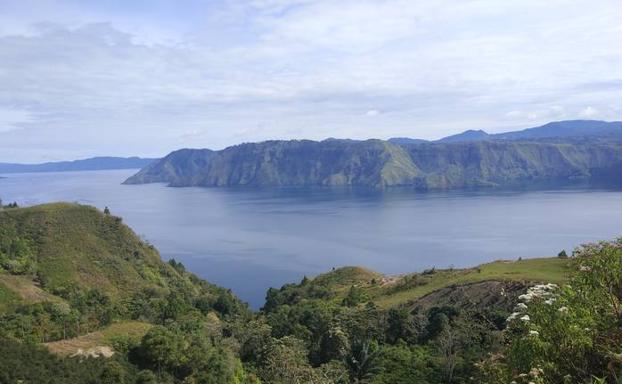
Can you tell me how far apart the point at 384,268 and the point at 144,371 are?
86.6m

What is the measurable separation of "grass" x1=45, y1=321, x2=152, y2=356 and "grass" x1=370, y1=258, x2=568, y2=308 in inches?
1034

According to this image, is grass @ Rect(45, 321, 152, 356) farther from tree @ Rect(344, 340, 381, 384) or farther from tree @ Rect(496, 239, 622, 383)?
tree @ Rect(496, 239, 622, 383)

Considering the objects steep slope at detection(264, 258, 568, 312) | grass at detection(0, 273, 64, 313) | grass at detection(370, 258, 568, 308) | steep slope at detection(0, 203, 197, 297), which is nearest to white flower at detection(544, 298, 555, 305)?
steep slope at detection(264, 258, 568, 312)

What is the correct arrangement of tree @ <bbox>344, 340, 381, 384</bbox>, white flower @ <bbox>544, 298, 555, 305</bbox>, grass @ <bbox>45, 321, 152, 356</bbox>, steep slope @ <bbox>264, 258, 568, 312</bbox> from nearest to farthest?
white flower @ <bbox>544, 298, 555, 305</bbox>
tree @ <bbox>344, 340, 381, 384</bbox>
grass @ <bbox>45, 321, 152, 356</bbox>
steep slope @ <bbox>264, 258, 568, 312</bbox>

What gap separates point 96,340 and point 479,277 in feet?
124

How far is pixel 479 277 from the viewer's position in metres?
57.2

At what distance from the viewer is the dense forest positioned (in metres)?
8.81

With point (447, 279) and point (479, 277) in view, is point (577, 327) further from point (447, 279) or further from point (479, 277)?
point (447, 279)

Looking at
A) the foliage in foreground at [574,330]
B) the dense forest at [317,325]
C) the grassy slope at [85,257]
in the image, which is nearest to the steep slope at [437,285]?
the dense forest at [317,325]

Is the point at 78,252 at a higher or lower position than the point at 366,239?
higher

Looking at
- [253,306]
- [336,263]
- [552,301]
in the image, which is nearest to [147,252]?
[253,306]

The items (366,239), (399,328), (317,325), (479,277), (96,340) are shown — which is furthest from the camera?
(366,239)

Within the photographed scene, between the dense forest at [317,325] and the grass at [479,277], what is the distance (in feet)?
0.94

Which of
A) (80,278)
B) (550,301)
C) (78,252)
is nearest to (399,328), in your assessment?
(550,301)
